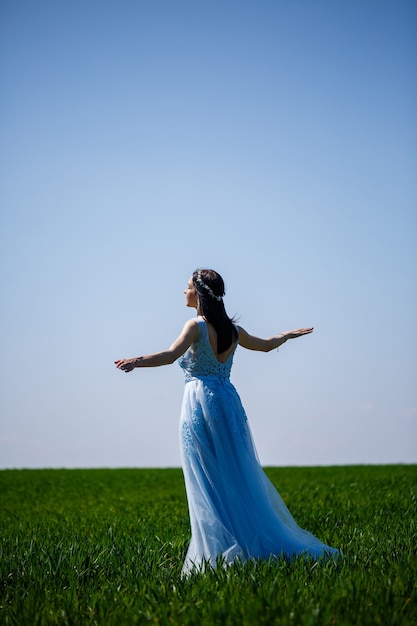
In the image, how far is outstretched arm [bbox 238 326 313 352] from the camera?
9204 mm

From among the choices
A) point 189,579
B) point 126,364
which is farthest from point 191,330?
point 189,579

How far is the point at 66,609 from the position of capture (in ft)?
22.8

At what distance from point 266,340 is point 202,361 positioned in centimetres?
109

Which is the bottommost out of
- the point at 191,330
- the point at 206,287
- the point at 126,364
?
the point at 126,364

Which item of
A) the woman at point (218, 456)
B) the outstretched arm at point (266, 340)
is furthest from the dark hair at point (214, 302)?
the outstretched arm at point (266, 340)

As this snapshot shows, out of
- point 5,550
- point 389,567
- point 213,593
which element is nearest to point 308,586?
point 213,593

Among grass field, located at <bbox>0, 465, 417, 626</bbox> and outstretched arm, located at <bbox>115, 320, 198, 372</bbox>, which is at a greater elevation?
outstretched arm, located at <bbox>115, 320, 198, 372</bbox>

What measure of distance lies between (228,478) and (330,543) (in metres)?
2.29

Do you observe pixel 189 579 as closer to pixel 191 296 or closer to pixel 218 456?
pixel 218 456

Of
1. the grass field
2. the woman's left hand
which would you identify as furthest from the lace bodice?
the grass field

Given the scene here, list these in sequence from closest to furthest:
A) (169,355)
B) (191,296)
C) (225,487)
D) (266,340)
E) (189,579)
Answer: (189,579) → (169,355) → (225,487) → (191,296) → (266,340)

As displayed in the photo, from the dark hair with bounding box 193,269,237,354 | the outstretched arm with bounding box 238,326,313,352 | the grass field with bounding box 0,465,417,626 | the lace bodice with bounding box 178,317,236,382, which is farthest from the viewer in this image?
the outstretched arm with bounding box 238,326,313,352

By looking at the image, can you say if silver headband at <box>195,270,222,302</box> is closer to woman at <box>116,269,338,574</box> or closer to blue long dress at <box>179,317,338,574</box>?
woman at <box>116,269,338,574</box>

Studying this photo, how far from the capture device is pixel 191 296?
352 inches
